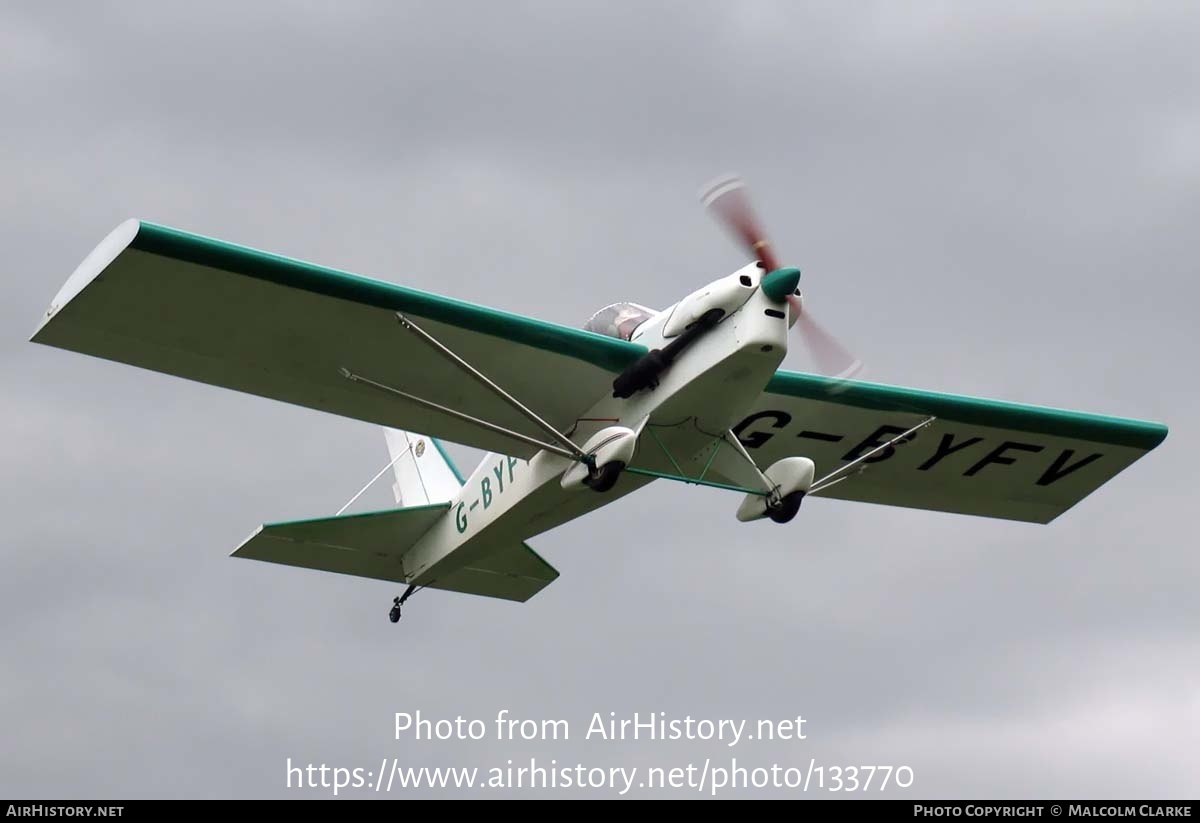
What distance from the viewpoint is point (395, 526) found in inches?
863

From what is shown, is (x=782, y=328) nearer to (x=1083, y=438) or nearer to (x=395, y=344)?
(x=395, y=344)

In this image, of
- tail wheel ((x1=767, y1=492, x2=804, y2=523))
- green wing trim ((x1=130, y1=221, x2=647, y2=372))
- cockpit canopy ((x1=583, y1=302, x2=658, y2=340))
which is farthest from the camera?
cockpit canopy ((x1=583, y1=302, x2=658, y2=340))

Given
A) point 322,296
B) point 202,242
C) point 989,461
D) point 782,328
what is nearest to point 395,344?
point 322,296

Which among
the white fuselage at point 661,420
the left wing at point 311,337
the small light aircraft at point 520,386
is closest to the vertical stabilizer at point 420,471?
the small light aircraft at point 520,386

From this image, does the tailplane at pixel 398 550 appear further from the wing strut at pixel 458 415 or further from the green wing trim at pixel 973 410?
the green wing trim at pixel 973 410

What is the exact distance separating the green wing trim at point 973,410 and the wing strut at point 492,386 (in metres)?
3.07

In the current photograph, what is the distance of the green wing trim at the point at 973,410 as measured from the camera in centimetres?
2088

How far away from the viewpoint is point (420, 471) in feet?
80.1

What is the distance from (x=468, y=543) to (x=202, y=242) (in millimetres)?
5234

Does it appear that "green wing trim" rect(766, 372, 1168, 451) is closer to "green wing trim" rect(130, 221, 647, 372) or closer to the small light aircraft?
the small light aircraft

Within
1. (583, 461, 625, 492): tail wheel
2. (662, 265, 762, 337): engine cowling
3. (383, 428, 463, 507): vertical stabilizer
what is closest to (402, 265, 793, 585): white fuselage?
(662, 265, 762, 337): engine cowling

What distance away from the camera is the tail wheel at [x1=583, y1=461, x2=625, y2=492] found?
59.2 feet

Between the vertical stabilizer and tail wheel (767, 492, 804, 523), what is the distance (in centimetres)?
503

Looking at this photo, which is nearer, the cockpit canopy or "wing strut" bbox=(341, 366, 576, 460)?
"wing strut" bbox=(341, 366, 576, 460)
